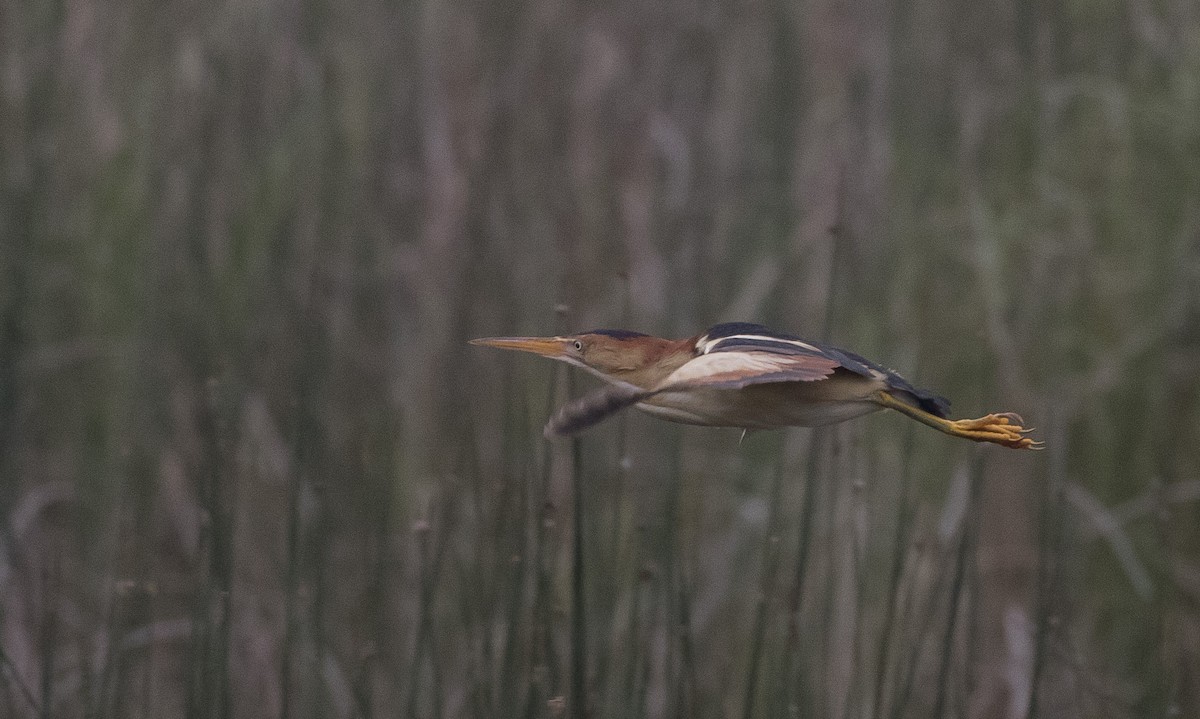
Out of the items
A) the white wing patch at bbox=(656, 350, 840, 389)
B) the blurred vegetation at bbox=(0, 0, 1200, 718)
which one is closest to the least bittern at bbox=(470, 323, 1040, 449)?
the white wing patch at bbox=(656, 350, 840, 389)

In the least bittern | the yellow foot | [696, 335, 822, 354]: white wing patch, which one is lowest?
the yellow foot

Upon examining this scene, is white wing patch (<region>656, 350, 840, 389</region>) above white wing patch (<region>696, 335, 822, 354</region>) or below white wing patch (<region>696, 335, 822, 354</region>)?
below

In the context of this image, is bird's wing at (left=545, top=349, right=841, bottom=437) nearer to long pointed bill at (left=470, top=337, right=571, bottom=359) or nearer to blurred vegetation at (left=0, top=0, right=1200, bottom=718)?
long pointed bill at (left=470, top=337, right=571, bottom=359)

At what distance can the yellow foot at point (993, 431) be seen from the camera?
95 cm

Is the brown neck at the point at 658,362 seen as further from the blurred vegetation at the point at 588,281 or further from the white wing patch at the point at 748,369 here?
the blurred vegetation at the point at 588,281

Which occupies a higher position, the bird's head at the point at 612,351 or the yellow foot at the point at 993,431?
the bird's head at the point at 612,351

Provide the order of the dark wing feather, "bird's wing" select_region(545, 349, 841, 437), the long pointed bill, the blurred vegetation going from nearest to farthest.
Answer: "bird's wing" select_region(545, 349, 841, 437)
the dark wing feather
the long pointed bill
the blurred vegetation

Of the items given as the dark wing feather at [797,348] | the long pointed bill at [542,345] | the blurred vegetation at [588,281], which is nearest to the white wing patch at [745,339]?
the dark wing feather at [797,348]

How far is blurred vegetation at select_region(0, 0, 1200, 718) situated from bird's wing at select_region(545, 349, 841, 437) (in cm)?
98

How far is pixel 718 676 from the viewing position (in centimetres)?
210

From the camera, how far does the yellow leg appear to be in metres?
0.93

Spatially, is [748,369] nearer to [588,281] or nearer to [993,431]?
[993,431]

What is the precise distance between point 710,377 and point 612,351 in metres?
0.16

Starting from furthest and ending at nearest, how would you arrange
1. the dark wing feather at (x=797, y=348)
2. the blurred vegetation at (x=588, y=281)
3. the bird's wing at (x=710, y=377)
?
the blurred vegetation at (x=588, y=281), the dark wing feather at (x=797, y=348), the bird's wing at (x=710, y=377)
